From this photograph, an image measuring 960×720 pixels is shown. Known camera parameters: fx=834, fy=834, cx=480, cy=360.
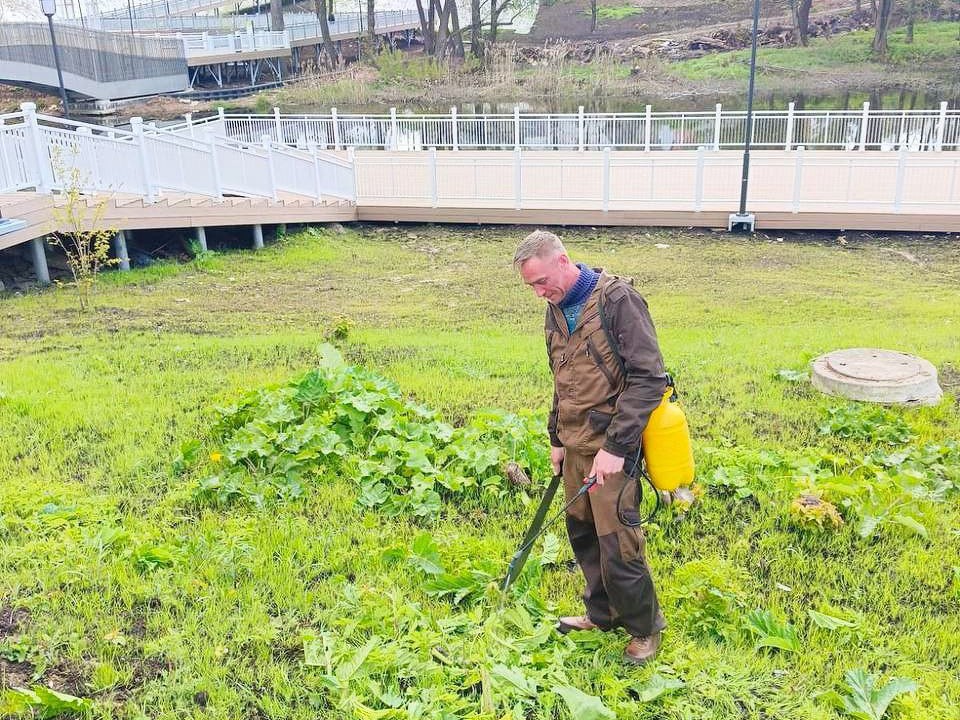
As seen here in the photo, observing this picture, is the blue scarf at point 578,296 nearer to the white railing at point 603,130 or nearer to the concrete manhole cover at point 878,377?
the concrete manhole cover at point 878,377

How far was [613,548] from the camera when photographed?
3.47m

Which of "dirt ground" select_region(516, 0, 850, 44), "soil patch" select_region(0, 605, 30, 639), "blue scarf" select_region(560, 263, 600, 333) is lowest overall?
"soil patch" select_region(0, 605, 30, 639)

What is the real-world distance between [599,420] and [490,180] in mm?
13860

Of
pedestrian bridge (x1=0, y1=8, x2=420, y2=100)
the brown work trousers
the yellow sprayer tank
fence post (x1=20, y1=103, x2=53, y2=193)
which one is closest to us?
the yellow sprayer tank

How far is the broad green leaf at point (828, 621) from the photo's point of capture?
384 centimetres

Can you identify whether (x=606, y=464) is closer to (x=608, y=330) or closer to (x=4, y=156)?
(x=608, y=330)

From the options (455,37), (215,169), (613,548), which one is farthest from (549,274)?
(455,37)

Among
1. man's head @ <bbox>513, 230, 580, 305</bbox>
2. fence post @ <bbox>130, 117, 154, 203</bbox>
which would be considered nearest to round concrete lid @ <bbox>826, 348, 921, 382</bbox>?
man's head @ <bbox>513, 230, 580, 305</bbox>

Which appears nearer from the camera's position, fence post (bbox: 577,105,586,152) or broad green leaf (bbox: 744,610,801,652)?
broad green leaf (bbox: 744,610,801,652)

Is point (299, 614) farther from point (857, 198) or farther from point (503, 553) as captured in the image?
point (857, 198)

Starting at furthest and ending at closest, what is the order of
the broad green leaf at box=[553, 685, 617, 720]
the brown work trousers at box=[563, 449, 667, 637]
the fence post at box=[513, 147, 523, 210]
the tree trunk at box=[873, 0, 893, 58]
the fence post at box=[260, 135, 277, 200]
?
1. the tree trunk at box=[873, 0, 893, 58]
2. the fence post at box=[513, 147, 523, 210]
3. the fence post at box=[260, 135, 277, 200]
4. the brown work trousers at box=[563, 449, 667, 637]
5. the broad green leaf at box=[553, 685, 617, 720]

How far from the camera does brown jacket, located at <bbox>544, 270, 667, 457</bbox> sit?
3.24 m

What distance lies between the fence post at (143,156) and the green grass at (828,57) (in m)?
33.6

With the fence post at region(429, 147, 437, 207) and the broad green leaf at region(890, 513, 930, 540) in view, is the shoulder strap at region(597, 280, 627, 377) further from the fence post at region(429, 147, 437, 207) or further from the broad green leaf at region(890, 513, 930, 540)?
the fence post at region(429, 147, 437, 207)
